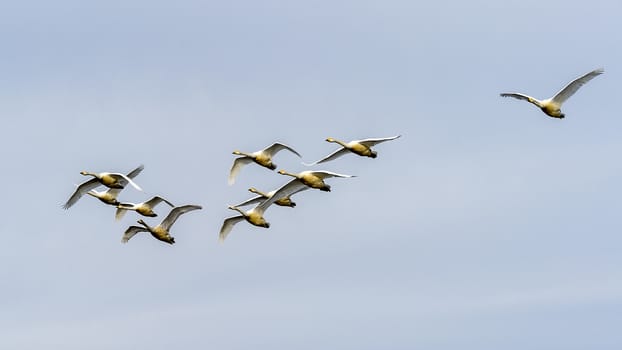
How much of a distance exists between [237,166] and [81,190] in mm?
12121

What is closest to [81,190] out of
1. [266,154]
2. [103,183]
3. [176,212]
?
[103,183]

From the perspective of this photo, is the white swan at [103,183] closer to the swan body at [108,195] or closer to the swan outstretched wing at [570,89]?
the swan body at [108,195]

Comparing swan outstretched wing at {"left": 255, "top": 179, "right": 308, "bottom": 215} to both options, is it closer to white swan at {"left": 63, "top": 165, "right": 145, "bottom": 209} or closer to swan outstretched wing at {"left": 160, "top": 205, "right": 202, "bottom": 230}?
swan outstretched wing at {"left": 160, "top": 205, "right": 202, "bottom": 230}

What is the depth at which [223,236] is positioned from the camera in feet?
513

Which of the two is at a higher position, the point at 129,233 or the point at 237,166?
the point at 237,166

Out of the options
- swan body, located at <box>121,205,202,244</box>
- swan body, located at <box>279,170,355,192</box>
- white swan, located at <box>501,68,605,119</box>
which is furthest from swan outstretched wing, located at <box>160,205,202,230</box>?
white swan, located at <box>501,68,605,119</box>

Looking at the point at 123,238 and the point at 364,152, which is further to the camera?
the point at 123,238

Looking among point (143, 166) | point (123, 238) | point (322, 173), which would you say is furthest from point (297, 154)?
point (123, 238)

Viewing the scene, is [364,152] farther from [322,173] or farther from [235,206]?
[235,206]

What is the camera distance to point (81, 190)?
5974 inches

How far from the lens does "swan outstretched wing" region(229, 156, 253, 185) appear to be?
153 metres

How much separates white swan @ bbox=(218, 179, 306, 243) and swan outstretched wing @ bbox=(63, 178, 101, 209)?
1067 centimetres

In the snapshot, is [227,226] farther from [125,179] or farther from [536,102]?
[536,102]

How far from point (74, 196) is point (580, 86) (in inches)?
1572
